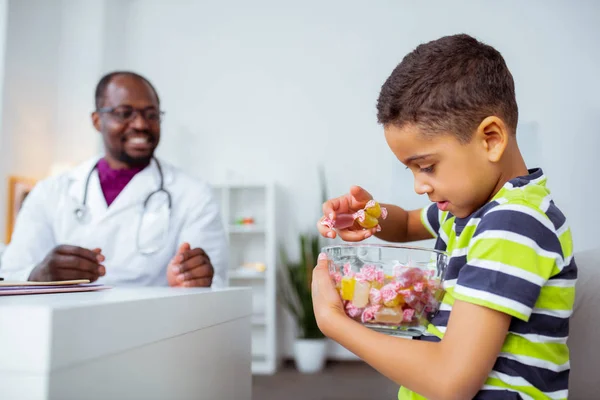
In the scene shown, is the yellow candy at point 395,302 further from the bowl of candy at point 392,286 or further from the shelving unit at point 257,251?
the shelving unit at point 257,251

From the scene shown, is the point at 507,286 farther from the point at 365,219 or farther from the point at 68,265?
the point at 68,265

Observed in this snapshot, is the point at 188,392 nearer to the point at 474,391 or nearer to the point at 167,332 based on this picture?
the point at 167,332

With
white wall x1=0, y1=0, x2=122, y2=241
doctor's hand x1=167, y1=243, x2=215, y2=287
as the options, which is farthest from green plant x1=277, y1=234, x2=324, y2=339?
doctor's hand x1=167, y1=243, x2=215, y2=287

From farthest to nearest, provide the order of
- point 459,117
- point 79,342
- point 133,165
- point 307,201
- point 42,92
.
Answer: point 307,201 → point 42,92 → point 133,165 → point 459,117 → point 79,342

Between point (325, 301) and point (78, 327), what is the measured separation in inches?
14.5

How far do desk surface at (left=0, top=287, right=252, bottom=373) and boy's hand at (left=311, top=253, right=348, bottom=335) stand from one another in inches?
8.6

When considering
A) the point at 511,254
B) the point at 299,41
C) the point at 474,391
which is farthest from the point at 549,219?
the point at 299,41

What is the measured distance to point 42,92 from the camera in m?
4.29

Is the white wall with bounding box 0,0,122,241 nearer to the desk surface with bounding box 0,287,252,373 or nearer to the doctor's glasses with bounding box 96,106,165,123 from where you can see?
the doctor's glasses with bounding box 96,106,165,123

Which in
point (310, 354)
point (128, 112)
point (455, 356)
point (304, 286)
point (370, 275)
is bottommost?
point (310, 354)

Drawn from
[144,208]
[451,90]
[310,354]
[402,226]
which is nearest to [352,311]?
[451,90]

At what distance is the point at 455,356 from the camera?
0.73 m

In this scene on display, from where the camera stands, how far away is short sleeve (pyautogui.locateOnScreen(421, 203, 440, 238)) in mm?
1214

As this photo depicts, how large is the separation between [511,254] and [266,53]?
427cm
